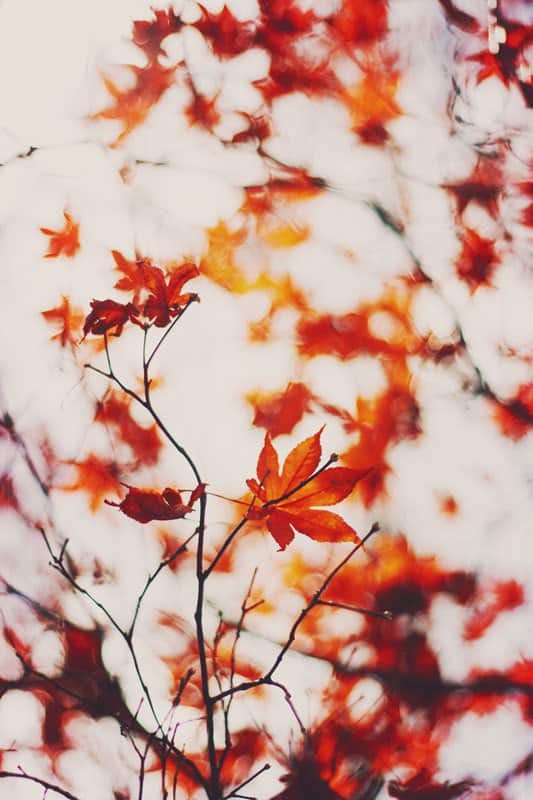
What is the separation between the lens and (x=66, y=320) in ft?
4.76

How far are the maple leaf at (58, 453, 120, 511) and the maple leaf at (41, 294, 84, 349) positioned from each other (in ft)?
0.88

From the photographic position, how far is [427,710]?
4.48 ft

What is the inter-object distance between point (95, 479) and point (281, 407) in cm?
44

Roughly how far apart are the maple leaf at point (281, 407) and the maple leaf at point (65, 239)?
541 mm

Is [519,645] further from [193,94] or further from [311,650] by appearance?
[193,94]

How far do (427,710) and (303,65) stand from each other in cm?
153

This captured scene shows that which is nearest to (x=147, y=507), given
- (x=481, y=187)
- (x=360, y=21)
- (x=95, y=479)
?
(x=95, y=479)

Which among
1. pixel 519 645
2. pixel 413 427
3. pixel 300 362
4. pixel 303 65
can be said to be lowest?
pixel 519 645

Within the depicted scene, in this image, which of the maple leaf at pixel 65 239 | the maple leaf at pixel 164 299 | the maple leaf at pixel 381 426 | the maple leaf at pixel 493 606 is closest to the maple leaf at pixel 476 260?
the maple leaf at pixel 381 426

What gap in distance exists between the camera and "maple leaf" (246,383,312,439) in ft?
4.70

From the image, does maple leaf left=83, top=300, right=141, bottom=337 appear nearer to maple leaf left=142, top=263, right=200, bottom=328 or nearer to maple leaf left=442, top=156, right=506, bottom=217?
maple leaf left=142, top=263, right=200, bottom=328

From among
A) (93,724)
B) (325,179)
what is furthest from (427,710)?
(325,179)

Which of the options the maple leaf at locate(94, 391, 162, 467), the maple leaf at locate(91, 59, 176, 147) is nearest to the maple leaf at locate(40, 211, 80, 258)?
the maple leaf at locate(91, 59, 176, 147)

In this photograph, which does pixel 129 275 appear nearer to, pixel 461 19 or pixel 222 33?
pixel 222 33
